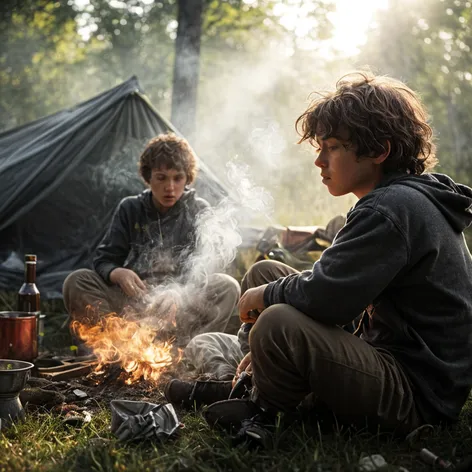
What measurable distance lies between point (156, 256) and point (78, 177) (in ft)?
5.78

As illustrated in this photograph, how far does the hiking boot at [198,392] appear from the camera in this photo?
8.77ft

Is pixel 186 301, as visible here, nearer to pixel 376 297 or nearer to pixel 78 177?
pixel 376 297

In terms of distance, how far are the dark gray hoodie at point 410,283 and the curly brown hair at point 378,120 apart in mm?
117

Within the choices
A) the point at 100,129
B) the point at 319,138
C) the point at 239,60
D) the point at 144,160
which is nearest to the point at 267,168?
the point at 100,129

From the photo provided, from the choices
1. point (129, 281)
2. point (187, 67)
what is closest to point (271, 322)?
point (129, 281)

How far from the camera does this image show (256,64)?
20500 mm

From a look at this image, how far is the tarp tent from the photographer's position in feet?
17.0

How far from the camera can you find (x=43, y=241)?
542 centimetres

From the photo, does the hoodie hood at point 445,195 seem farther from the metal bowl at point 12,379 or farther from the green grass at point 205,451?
the metal bowl at point 12,379

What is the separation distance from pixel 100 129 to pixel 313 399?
3.74m

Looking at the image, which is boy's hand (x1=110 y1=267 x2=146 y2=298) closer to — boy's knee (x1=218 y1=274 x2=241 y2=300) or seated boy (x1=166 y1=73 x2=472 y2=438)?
boy's knee (x1=218 y1=274 x2=241 y2=300)

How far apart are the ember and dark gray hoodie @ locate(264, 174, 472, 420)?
1193 millimetres

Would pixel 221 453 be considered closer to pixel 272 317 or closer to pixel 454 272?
pixel 272 317

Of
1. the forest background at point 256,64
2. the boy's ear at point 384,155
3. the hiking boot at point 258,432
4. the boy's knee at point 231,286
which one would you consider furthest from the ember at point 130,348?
the forest background at point 256,64
